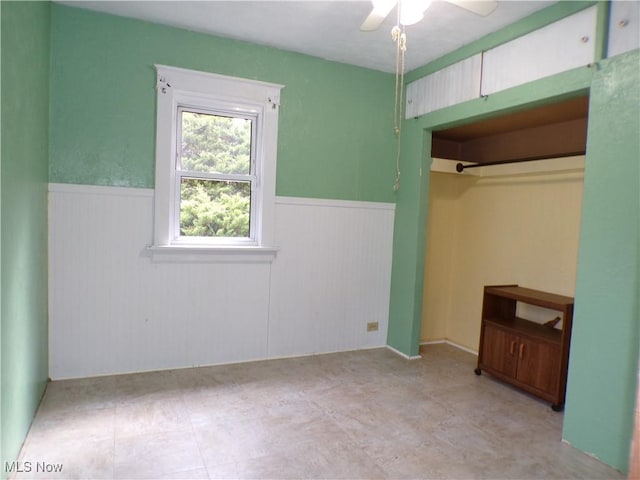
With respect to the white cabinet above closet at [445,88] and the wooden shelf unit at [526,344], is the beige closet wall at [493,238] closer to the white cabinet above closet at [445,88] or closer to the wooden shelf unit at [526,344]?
the wooden shelf unit at [526,344]

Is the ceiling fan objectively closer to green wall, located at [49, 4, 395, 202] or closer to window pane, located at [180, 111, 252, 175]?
green wall, located at [49, 4, 395, 202]

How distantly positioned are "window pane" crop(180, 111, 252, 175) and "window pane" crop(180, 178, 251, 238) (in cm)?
13

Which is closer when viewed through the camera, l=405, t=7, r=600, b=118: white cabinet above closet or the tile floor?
the tile floor

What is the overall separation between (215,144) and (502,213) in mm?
2879

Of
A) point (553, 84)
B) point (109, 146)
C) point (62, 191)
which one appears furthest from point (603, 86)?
point (62, 191)

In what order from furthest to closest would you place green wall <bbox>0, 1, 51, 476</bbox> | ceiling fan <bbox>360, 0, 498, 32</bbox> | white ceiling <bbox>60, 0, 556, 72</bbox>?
white ceiling <bbox>60, 0, 556, 72</bbox> → ceiling fan <bbox>360, 0, 498, 32</bbox> → green wall <bbox>0, 1, 51, 476</bbox>

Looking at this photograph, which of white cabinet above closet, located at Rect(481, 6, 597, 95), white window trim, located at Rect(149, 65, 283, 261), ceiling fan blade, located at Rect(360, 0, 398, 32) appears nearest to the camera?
ceiling fan blade, located at Rect(360, 0, 398, 32)

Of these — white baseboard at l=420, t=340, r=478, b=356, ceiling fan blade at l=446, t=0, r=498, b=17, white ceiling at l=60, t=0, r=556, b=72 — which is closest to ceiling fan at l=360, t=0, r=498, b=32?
ceiling fan blade at l=446, t=0, r=498, b=17

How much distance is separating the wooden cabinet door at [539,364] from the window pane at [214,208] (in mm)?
2491

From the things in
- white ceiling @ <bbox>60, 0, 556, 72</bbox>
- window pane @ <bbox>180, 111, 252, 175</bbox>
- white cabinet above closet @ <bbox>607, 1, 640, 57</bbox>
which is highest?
white ceiling @ <bbox>60, 0, 556, 72</bbox>

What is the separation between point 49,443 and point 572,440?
9.93ft

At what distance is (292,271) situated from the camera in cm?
383

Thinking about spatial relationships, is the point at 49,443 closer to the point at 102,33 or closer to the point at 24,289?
the point at 24,289

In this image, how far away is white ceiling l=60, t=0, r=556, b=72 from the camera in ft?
9.37
